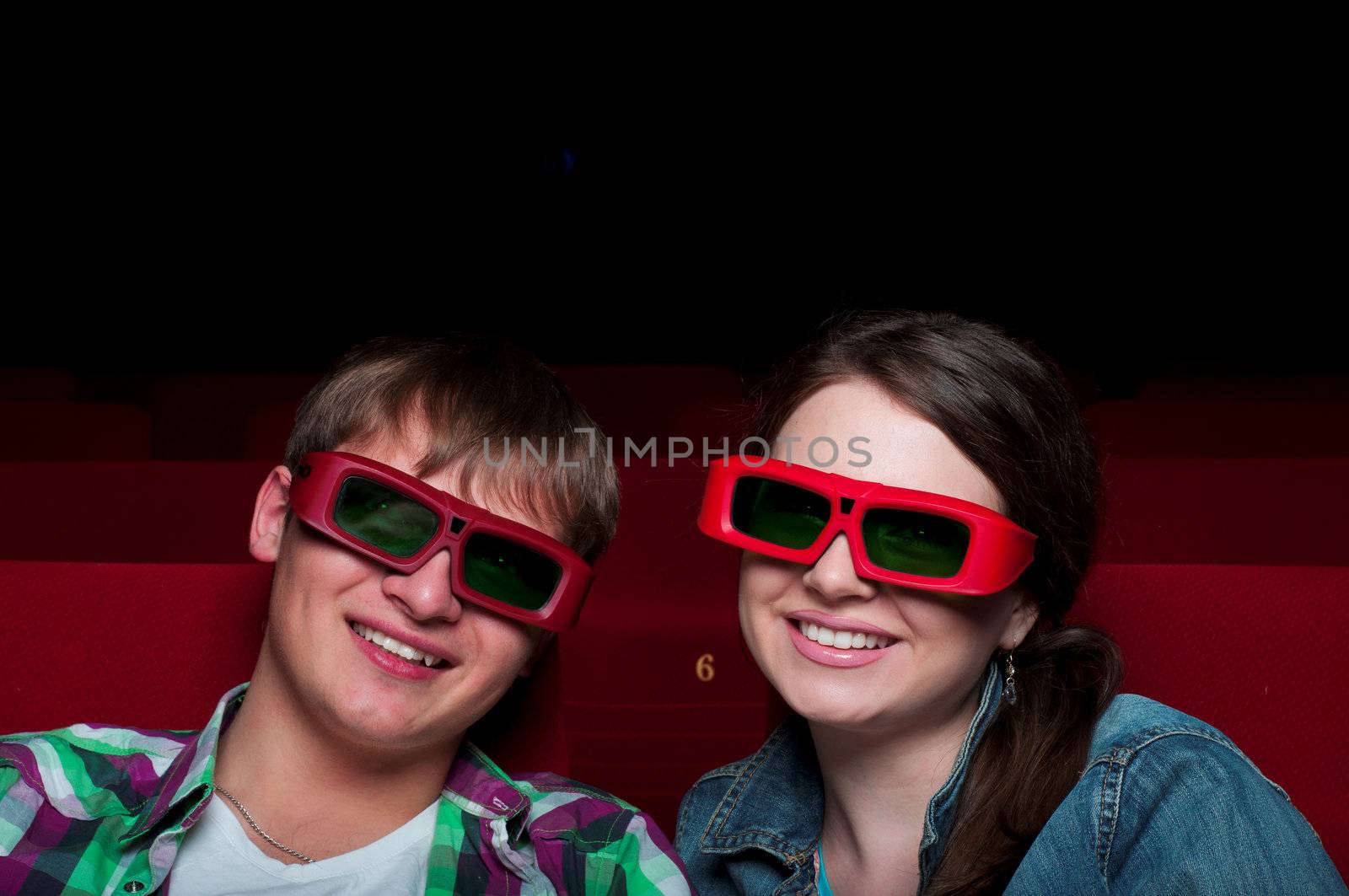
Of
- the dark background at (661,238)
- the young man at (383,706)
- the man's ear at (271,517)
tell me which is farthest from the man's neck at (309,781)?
the dark background at (661,238)

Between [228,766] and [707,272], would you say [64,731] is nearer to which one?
[228,766]

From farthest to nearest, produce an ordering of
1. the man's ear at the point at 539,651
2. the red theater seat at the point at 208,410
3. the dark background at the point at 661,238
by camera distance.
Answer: the dark background at the point at 661,238, the red theater seat at the point at 208,410, the man's ear at the point at 539,651

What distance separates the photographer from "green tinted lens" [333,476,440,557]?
1.07m

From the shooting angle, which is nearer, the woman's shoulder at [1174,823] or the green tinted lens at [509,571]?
the woman's shoulder at [1174,823]

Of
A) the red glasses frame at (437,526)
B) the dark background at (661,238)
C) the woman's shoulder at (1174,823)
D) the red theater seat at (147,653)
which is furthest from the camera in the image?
the dark background at (661,238)

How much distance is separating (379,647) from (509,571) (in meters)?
0.14

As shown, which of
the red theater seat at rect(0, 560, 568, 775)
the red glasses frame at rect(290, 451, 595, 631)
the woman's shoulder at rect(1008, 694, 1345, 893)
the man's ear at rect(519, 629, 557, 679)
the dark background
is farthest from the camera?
the dark background

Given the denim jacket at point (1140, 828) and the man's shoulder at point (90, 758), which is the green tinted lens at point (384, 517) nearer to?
the man's shoulder at point (90, 758)

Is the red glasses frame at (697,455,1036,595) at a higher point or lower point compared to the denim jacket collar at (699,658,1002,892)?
higher

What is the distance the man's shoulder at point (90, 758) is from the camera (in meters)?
1.11

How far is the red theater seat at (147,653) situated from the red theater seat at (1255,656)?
0.61 meters

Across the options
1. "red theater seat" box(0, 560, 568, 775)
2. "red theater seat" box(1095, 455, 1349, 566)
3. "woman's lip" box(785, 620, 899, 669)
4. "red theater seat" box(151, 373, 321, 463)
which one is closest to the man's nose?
"red theater seat" box(0, 560, 568, 775)

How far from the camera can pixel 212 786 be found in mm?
1102

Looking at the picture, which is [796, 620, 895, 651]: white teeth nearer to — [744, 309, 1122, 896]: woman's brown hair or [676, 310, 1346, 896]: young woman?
[676, 310, 1346, 896]: young woman
